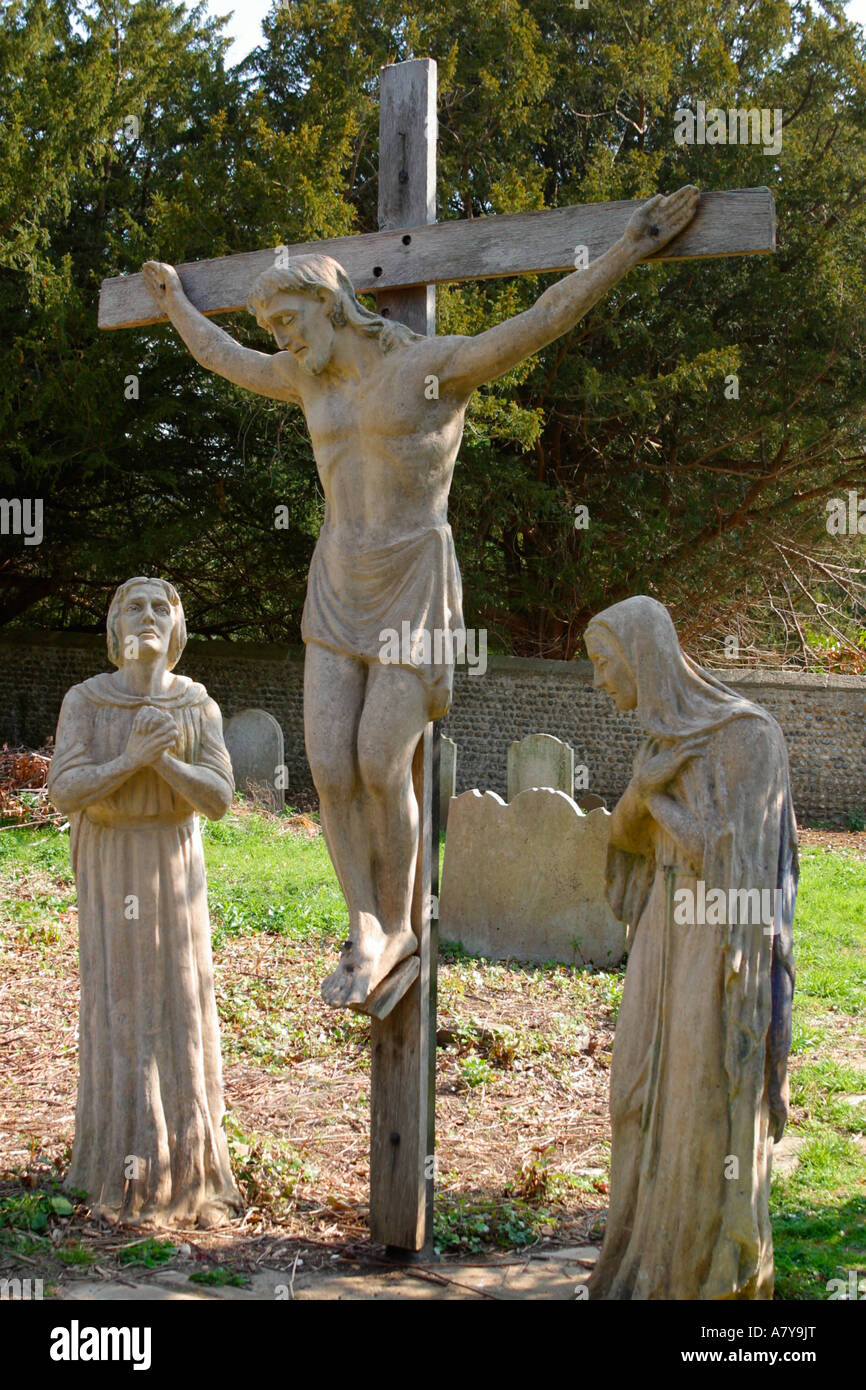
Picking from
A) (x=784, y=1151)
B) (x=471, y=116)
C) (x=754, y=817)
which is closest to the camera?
(x=754, y=817)

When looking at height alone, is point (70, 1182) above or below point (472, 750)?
below

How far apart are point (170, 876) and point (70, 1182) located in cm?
131

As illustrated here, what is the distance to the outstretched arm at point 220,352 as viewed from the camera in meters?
4.83

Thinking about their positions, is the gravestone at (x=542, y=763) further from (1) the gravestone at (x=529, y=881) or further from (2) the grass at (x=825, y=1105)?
(1) the gravestone at (x=529, y=881)

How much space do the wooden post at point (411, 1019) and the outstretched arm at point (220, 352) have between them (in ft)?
1.54

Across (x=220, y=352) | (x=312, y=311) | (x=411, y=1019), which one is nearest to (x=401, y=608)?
(x=312, y=311)

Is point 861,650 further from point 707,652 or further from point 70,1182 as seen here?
point 70,1182

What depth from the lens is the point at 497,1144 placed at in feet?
20.6

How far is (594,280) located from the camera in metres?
4.15

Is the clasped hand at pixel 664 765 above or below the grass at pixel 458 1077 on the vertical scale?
above

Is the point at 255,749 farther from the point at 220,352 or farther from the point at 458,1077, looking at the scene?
the point at 220,352

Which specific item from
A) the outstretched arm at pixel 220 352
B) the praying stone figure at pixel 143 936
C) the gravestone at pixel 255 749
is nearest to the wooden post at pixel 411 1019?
the outstretched arm at pixel 220 352

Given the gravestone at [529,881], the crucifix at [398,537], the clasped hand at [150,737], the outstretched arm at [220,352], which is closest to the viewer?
the crucifix at [398,537]

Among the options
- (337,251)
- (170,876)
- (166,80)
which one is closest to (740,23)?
(166,80)
